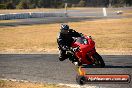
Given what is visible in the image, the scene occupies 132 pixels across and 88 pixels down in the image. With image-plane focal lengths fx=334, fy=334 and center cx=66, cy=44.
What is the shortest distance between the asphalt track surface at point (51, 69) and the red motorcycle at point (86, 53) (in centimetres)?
31

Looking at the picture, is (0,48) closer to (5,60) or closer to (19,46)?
(19,46)

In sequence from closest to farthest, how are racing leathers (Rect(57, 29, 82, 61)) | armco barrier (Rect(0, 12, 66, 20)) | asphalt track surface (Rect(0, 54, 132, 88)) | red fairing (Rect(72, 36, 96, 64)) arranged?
1. asphalt track surface (Rect(0, 54, 132, 88))
2. red fairing (Rect(72, 36, 96, 64))
3. racing leathers (Rect(57, 29, 82, 61))
4. armco barrier (Rect(0, 12, 66, 20))

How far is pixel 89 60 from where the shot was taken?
42.4 ft

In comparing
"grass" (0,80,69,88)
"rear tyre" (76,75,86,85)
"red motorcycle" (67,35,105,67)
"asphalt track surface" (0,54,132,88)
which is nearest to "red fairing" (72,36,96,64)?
"red motorcycle" (67,35,105,67)

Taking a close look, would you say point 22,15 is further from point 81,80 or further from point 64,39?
point 81,80

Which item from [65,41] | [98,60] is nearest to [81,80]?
[98,60]

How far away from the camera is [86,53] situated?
42.1 feet

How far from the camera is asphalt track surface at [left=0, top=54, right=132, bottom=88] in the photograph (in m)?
11.7

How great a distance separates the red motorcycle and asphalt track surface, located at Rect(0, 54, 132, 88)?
311mm

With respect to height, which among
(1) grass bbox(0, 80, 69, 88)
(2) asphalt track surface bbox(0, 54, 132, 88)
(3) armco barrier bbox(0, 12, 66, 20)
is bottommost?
(3) armco barrier bbox(0, 12, 66, 20)

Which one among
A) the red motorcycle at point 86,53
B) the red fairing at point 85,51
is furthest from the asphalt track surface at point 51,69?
the red fairing at point 85,51

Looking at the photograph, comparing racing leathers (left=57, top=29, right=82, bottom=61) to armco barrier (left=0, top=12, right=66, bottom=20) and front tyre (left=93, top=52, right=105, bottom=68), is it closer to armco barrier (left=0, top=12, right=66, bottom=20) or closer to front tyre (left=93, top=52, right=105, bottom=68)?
front tyre (left=93, top=52, right=105, bottom=68)

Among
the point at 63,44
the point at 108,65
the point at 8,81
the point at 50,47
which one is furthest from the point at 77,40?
the point at 50,47

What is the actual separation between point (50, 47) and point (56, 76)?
8.79m
